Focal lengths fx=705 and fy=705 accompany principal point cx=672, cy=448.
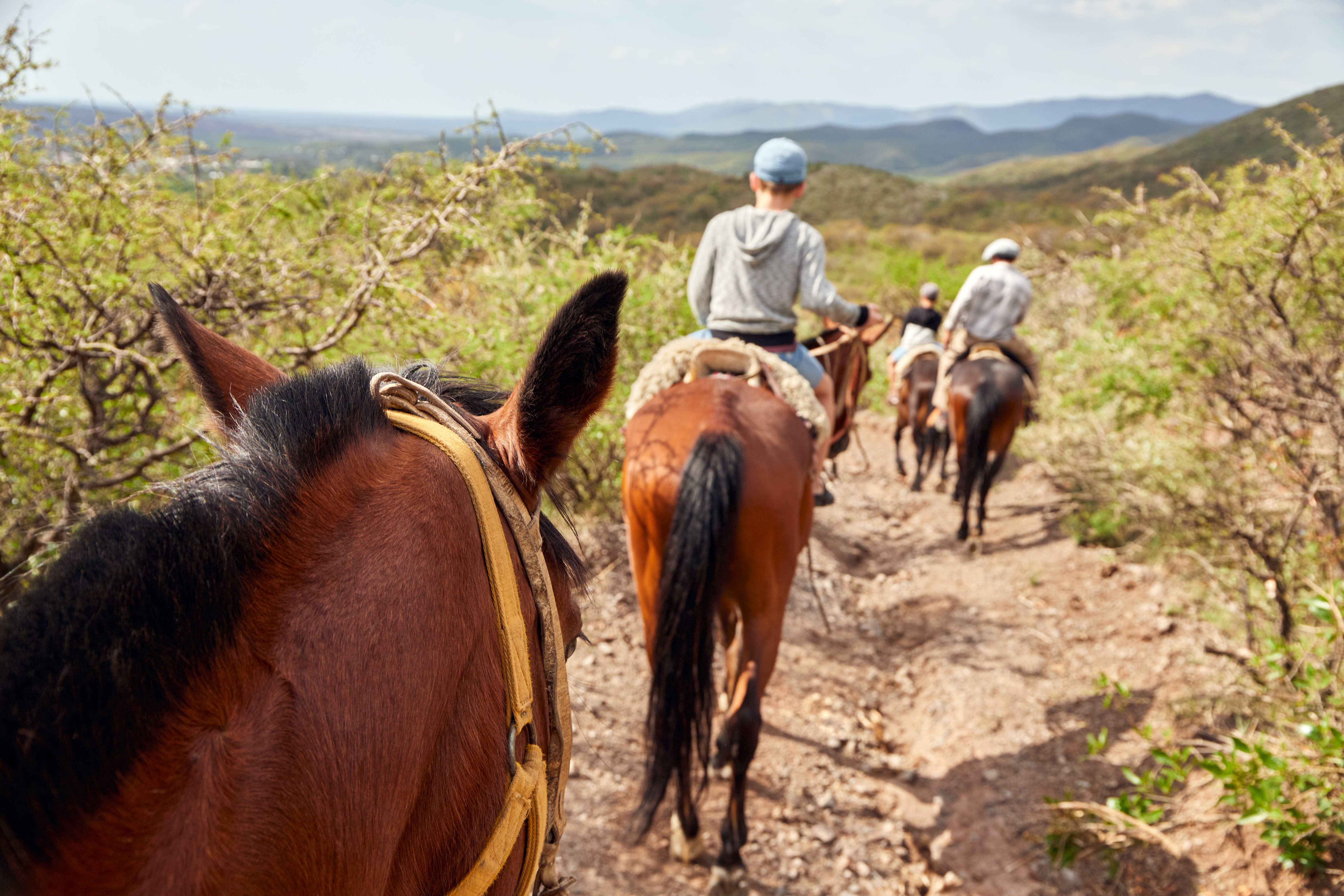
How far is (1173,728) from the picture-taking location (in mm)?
3986

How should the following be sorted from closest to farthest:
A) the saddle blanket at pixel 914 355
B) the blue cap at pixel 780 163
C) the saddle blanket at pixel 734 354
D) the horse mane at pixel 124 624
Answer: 1. the horse mane at pixel 124 624
2. the saddle blanket at pixel 734 354
3. the blue cap at pixel 780 163
4. the saddle blanket at pixel 914 355

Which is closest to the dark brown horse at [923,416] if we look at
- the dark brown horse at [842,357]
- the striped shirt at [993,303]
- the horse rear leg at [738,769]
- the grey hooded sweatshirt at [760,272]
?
the striped shirt at [993,303]

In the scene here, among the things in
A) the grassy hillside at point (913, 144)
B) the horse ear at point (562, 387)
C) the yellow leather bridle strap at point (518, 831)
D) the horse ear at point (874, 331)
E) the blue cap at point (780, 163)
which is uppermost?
the grassy hillside at point (913, 144)

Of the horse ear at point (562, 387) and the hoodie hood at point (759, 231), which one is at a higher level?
the hoodie hood at point (759, 231)

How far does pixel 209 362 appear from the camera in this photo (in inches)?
47.6

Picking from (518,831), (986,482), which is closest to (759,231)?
(518,831)

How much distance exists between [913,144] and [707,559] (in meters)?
151

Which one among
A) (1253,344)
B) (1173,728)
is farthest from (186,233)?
(1253,344)

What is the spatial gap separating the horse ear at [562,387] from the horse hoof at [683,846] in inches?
111

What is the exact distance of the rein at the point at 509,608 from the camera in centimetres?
107

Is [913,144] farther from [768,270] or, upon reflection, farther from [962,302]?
[768,270]

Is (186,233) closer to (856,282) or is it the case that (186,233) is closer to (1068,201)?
(856,282)

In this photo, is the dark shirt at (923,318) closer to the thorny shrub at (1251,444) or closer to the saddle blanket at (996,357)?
the thorny shrub at (1251,444)

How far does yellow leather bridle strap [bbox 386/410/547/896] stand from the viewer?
1.06m
